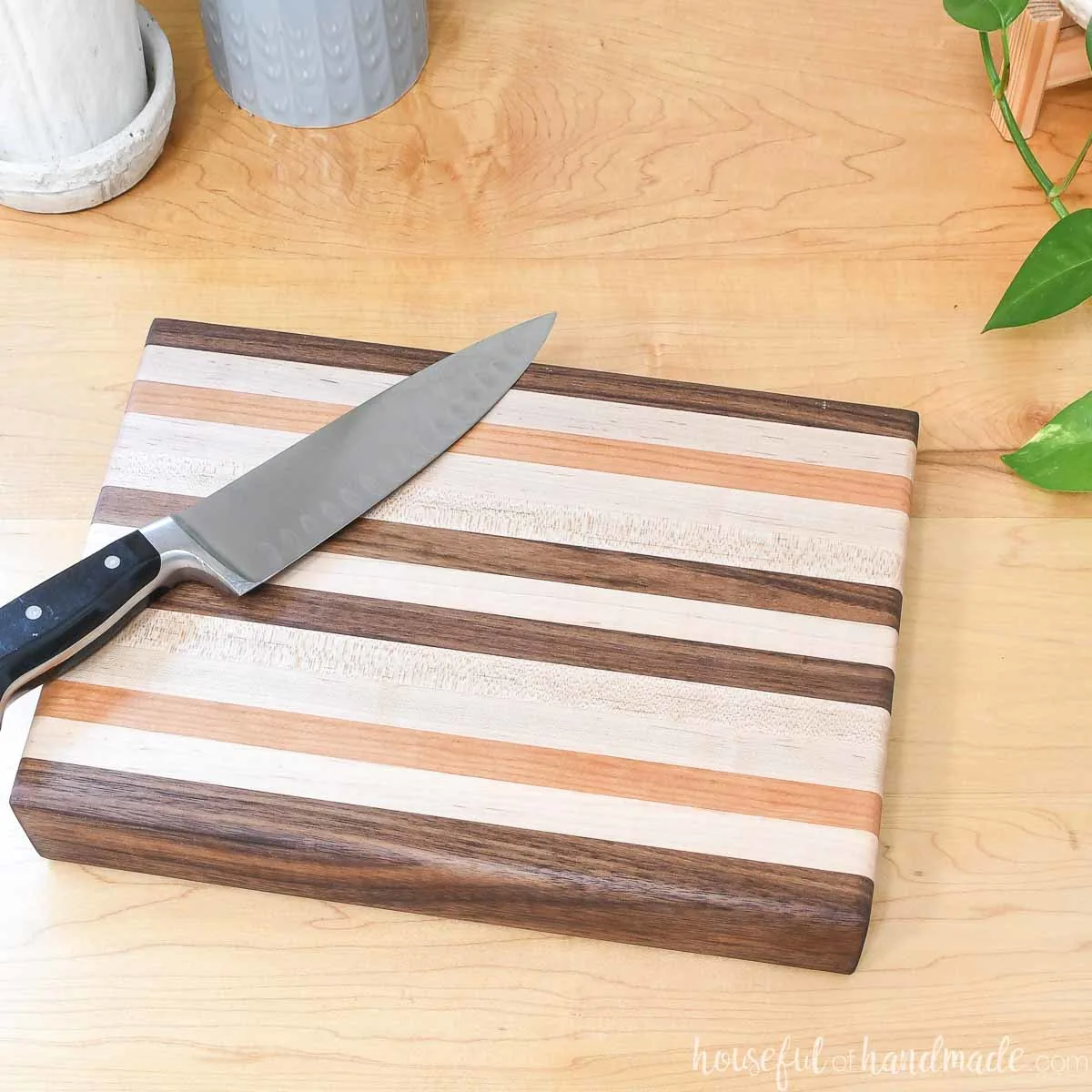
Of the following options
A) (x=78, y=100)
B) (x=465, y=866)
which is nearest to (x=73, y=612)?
(x=465, y=866)

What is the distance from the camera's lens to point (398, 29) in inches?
36.0

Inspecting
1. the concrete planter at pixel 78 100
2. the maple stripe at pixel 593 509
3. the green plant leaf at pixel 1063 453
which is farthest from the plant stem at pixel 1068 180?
the concrete planter at pixel 78 100

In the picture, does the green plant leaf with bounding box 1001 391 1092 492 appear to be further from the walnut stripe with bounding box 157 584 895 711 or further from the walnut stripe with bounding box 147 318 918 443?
the walnut stripe with bounding box 157 584 895 711

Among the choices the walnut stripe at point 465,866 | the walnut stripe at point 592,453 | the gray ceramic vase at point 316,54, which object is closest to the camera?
the walnut stripe at point 465,866

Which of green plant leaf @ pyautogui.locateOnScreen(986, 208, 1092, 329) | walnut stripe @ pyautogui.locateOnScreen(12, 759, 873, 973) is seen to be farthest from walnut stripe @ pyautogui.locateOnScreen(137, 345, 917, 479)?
walnut stripe @ pyautogui.locateOnScreen(12, 759, 873, 973)

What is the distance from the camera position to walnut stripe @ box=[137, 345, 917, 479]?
76 centimetres

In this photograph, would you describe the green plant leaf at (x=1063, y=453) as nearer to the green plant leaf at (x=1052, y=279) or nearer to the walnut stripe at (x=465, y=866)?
the green plant leaf at (x=1052, y=279)

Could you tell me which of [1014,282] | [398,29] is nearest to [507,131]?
[398,29]

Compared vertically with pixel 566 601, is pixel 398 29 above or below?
above

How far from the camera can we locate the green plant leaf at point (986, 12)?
0.84 metres

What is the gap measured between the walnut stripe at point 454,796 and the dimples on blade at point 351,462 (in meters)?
0.10

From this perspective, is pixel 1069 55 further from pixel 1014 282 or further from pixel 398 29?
pixel 398 29

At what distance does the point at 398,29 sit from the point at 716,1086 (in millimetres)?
665

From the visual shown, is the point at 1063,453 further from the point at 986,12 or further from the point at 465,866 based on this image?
the point at 465,866
